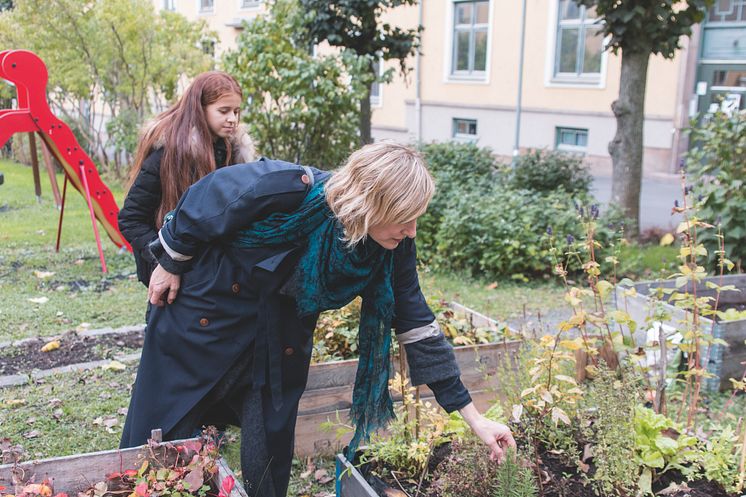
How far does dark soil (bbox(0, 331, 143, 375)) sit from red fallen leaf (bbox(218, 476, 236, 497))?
2.94 m

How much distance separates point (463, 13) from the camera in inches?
781

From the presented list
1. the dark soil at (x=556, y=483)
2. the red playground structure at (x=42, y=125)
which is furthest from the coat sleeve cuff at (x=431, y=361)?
the red playground structure at (x=42, y=125)

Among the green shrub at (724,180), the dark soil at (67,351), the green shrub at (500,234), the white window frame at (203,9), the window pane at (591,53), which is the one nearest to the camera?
the dark soil at (67,351)

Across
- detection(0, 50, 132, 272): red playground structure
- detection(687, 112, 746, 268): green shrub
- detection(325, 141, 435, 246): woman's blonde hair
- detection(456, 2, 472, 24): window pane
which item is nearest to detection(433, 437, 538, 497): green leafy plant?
detection(325, 141, 435, 246): woman's blonde hair

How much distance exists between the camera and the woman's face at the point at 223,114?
10.4 ft

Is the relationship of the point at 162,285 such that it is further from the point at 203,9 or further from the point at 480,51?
the point at 203,9

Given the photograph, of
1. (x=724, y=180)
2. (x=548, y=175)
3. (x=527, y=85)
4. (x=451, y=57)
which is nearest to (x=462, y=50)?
(x=451, y=57)

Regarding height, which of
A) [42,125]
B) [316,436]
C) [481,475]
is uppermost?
[42,125]

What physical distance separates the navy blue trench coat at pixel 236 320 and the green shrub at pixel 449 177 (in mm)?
4913

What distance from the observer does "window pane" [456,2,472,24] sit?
19.7 m

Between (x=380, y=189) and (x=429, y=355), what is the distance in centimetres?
64

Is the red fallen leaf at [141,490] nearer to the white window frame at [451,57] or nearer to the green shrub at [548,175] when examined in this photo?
the green shrub at [548,175]

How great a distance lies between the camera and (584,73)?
1761cm

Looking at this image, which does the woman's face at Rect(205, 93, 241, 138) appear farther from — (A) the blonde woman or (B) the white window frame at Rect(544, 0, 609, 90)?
(B) the white window frame at Rect(544, 0, 609, 90)
